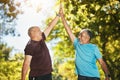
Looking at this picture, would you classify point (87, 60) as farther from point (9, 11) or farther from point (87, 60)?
point (9, 11)

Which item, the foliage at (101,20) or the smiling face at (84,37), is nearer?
the smiling face at (84,37)

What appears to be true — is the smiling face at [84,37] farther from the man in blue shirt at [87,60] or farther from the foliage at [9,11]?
the foliage at [9,11]

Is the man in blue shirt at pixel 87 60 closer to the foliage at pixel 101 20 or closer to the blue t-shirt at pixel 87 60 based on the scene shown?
the blue t-shirt at pixel 87 60

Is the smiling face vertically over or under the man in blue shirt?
over

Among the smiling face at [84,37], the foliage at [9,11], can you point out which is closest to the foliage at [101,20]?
the foliage at [9,11]

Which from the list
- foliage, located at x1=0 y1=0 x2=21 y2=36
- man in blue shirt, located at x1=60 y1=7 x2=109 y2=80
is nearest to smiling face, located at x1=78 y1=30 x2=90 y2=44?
man in blue shirt, located at x1=60 y1=7 x2=109 y2=80

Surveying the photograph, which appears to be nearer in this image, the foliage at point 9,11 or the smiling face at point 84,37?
the smiling face at point 84,37

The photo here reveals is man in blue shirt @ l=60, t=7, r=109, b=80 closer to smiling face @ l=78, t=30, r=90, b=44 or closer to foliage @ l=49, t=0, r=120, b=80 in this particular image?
smiling face @ l=78, t=30, r=90, b=44

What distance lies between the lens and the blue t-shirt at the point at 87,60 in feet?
23.8

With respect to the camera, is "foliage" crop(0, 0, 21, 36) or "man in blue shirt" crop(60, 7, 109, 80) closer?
"man in blue shirt" crop(60, 7, 109, 80)

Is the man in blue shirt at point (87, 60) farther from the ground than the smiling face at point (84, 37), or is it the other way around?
the smiling face at point (84, 37)

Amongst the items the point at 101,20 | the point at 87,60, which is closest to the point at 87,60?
the point at 87,60

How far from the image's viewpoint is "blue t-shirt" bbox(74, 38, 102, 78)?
725 centimetres

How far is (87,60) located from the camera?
7270 millimetres
